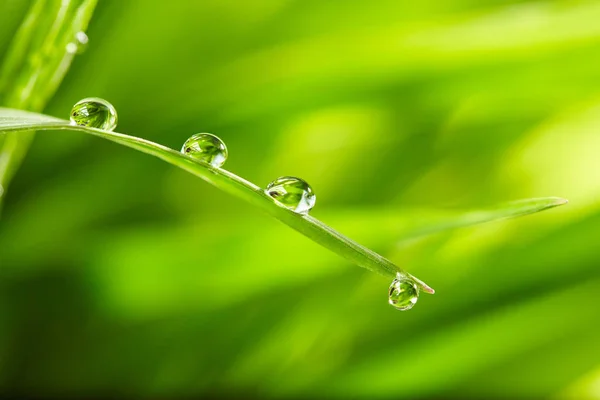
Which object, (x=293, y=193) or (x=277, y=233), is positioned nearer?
(x=293, y=193)

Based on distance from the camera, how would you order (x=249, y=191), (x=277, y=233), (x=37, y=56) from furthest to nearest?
(x=277, y=233), (x=37, y=56), (x=249, y=191)

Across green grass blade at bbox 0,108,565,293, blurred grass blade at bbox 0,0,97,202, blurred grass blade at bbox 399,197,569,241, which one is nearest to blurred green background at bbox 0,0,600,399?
blurred grass blade at bbox 399,197,569,241

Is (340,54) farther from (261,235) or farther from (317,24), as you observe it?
(261,235)

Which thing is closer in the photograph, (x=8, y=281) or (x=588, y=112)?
(x=8, y=281)

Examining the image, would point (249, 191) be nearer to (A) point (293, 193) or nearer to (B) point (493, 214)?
(A) point (293, 193)

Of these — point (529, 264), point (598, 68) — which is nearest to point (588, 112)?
point (598, 68)

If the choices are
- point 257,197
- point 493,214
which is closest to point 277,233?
point 493,214

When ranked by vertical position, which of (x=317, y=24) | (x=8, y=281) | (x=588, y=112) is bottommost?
(x=8, y=281)

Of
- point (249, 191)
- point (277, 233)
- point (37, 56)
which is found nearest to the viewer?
point (249, 191)

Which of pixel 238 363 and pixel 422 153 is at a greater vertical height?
pixel 422 153
